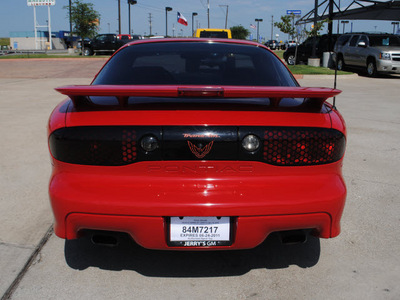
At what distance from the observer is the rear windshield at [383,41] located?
1716cm

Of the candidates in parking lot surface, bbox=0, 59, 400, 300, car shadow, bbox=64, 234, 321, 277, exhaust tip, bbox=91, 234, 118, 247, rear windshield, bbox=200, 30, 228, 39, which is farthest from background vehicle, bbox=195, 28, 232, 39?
exhaust tip, bbox=91, 234, 118, 247

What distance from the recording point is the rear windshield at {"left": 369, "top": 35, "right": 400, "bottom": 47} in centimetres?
1716

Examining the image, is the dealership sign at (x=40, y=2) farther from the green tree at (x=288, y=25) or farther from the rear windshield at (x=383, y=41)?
the rear windshield at (x=383, y=41)

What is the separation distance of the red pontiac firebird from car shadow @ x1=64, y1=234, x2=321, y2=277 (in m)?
0.45

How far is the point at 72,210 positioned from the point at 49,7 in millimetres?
56944

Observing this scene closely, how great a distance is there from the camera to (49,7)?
52781 mm

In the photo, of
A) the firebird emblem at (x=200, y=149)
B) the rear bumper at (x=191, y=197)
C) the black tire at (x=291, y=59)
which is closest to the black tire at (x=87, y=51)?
the black tire at (x=291, y=59)

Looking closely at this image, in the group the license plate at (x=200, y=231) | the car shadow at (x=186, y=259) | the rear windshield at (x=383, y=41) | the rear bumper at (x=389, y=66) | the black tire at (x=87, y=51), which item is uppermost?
the rear windshield at (x=383, y=41)

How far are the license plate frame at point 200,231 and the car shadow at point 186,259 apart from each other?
44 cm

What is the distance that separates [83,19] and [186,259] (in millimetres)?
41791

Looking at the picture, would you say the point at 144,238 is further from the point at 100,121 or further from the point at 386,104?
the point at 386,104

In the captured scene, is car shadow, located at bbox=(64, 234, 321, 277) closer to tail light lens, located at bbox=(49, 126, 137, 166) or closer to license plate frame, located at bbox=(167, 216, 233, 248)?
license plate frame, located at bbox=(167, 216, 233, 248)

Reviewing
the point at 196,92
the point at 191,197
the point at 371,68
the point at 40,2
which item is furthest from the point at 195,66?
the point at 40,2

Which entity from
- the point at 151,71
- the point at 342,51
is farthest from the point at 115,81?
the point at 342,51
